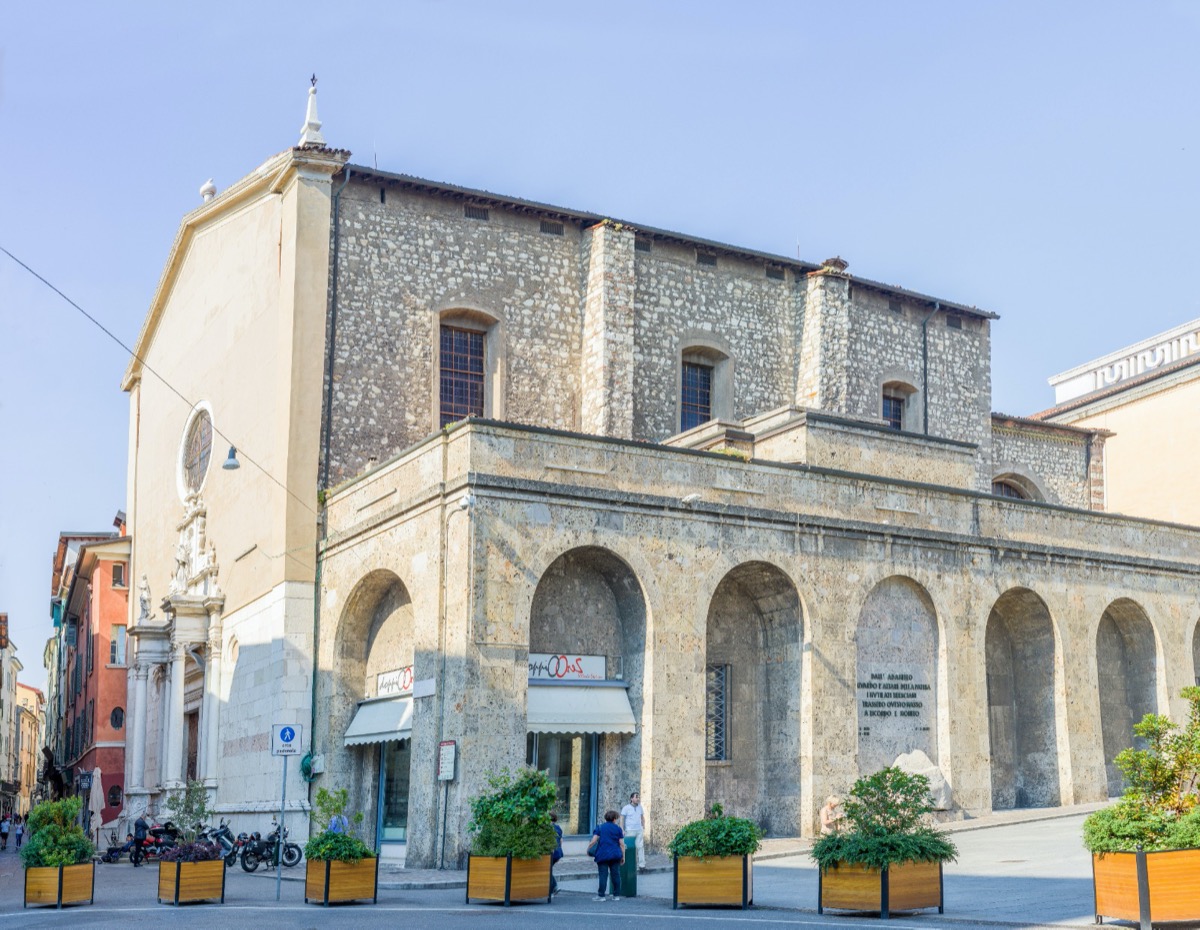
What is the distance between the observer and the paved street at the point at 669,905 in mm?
15594

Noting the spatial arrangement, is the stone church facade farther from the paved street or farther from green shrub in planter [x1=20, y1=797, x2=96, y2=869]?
green shrub in planter [x1=20, y1=797, x2=96, y2=869]

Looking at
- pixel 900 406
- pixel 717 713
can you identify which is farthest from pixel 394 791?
pixel 900 406

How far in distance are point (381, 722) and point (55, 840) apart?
6634mm

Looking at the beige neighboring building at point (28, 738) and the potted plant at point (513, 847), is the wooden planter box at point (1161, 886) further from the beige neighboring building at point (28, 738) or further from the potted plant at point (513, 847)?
the beige neighboring building at point (28, 738)

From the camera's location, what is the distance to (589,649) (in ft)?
82.0

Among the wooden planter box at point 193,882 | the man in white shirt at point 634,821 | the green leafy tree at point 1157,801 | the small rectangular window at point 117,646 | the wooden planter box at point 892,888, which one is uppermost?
the small rectangular window at point 117,646

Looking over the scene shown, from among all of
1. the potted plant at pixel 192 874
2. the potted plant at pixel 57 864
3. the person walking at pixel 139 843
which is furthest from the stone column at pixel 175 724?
the potted plant at pixel 192 874

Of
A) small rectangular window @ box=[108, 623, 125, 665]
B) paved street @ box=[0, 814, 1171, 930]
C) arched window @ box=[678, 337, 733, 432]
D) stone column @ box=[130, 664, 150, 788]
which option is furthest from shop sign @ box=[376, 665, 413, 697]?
small rectangular window @ box=[108, 623, 125, 665]

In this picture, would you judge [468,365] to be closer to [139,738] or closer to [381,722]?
[381,722]

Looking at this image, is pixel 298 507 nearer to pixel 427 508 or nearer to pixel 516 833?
pixel 427 508

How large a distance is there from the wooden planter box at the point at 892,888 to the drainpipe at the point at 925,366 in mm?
20940

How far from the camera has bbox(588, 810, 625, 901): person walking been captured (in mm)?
19141

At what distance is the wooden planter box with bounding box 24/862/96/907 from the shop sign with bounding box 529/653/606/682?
7665 mm

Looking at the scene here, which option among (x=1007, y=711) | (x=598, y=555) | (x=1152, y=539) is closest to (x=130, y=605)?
(x=598, y=555)
